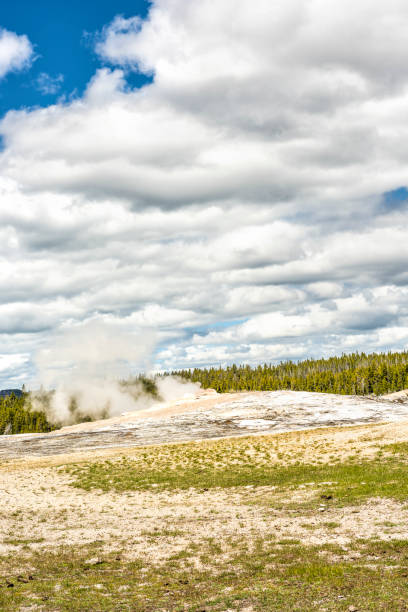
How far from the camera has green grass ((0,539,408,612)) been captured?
1327 cm

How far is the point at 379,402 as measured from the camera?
91250 millimetres

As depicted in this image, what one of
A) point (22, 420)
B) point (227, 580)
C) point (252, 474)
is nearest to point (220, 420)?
point (252, 474)

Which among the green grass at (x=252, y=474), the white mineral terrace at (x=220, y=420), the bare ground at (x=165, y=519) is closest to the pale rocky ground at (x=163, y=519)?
the bare ground at (x=165, y=519)

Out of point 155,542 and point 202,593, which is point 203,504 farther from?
point 202,593

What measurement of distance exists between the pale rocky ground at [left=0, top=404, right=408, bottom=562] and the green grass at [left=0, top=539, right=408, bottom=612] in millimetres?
1532

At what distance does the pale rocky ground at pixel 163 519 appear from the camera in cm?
2030

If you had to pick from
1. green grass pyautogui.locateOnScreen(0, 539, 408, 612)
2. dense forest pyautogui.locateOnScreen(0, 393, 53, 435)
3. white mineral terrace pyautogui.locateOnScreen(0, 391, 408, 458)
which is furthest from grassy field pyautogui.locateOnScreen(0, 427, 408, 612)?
dense forest pyautogui.locateOnScreen(0, 393, 53, 435)

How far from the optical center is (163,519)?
2542 centimetres

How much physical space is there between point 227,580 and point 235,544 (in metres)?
4.11

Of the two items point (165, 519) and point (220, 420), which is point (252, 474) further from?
point (220, 420)

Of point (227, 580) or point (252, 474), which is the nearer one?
point (227, 580)

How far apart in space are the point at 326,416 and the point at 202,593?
70.7 m

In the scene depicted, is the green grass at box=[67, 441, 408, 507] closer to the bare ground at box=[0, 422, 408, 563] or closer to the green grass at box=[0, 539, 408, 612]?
the bare ground at box=[0, 422, 408, 563]

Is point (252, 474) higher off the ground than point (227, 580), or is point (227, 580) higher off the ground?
point (227, 580)
